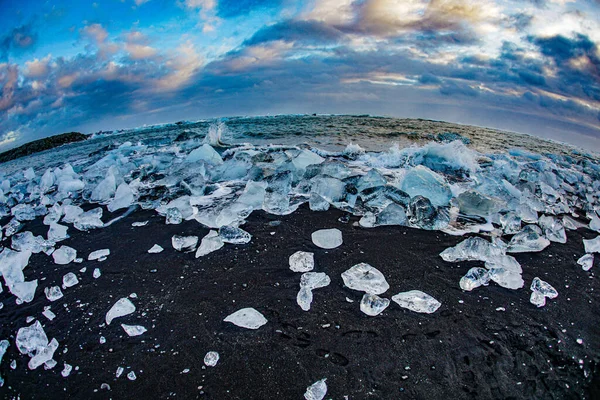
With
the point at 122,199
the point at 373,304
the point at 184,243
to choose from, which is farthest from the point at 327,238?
the point at 122,199

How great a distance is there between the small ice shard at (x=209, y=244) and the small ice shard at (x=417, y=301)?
158 centimetres

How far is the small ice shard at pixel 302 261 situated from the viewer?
233cm

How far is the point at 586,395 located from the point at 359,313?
1.15m

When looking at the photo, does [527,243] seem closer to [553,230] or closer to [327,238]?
[553,230]

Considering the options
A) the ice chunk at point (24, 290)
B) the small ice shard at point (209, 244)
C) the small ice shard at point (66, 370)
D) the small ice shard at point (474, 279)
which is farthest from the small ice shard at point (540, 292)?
the ice chunk at point (24, 290)

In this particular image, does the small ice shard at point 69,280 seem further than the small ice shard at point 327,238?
No

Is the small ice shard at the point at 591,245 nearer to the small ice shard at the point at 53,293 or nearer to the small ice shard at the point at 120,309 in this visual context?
the small ice shard at the point at 120,309

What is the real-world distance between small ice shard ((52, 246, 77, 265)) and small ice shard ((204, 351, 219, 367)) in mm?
1892

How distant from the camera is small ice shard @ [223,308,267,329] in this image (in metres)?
1.80

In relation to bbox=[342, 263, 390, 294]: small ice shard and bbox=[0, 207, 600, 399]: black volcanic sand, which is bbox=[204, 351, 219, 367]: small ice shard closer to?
bbox=[0, 207, 600, 399]: black volcanic sand

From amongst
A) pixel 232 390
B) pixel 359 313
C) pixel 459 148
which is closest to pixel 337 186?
pixel 359 313

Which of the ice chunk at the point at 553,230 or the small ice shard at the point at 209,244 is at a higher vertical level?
the small ice shard at the point at 209,244

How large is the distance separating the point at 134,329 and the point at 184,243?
3.24ft

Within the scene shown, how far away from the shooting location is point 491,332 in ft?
5.65
